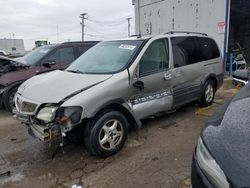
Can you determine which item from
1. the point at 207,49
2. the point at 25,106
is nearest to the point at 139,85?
the point at 25,106

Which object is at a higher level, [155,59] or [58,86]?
[155,59]

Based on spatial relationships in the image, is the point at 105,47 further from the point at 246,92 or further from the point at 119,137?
the point at 246,92

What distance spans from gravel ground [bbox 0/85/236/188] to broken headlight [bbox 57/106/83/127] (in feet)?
2.34

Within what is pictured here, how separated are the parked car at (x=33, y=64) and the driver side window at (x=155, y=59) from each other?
3104 mm

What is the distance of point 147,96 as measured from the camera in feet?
13.6

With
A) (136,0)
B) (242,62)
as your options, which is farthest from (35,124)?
(136,0)

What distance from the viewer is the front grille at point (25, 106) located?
341cm

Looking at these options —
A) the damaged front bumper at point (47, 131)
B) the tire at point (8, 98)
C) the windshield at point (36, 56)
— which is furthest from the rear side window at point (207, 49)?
the tire at point (8, 98)

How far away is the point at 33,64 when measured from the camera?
21.7ft

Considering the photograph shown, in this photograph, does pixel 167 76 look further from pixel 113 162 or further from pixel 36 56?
pixel 36 56

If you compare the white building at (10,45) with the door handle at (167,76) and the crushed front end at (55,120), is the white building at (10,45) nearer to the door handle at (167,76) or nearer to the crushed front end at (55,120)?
the door handle at (167,76)

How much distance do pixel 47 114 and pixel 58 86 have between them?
1.76 ft

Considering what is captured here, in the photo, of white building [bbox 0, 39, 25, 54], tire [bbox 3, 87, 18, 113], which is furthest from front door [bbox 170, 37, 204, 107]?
white building [bbox 0, 39, 25, 54]

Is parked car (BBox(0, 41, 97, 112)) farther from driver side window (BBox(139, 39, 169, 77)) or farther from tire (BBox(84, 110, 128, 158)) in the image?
tire (BBox(84, 110, 128, 158))
